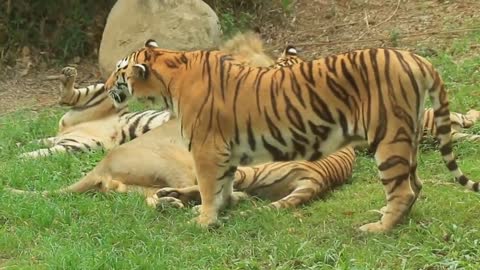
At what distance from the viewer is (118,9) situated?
36.7ft

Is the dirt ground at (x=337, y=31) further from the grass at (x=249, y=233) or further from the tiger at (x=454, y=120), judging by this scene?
the grass at (x=249, y=233)

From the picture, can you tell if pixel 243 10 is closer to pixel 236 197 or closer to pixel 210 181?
pixel 236 197

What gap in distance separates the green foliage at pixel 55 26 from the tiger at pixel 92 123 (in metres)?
3.27

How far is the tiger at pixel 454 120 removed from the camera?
7.29m

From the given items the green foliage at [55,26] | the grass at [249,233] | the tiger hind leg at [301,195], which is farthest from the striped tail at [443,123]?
the green foliage at [55,26]

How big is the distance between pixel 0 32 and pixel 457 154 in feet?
22.7

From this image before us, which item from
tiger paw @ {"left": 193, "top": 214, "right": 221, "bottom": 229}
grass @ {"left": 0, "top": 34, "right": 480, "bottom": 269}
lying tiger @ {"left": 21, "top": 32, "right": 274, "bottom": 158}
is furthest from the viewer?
lying tiger @ {"left": 21, "top": 32, "right": 274, "bottom": 158}

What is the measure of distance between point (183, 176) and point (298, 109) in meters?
1.27

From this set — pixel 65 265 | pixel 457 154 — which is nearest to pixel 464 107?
pixel 457 154

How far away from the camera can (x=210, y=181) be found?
577 cm

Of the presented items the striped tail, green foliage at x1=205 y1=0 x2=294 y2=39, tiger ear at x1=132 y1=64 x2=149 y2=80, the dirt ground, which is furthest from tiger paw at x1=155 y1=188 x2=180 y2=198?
green foliage at x1=205 y1=0 x2=294 y2=39

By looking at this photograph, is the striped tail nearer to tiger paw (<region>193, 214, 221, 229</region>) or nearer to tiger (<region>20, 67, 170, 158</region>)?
tiger paw (<region>193, 214, 221, 229</region>)

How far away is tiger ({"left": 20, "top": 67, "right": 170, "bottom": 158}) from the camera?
811 centimetres

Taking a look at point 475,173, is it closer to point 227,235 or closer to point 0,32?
point 227,235
